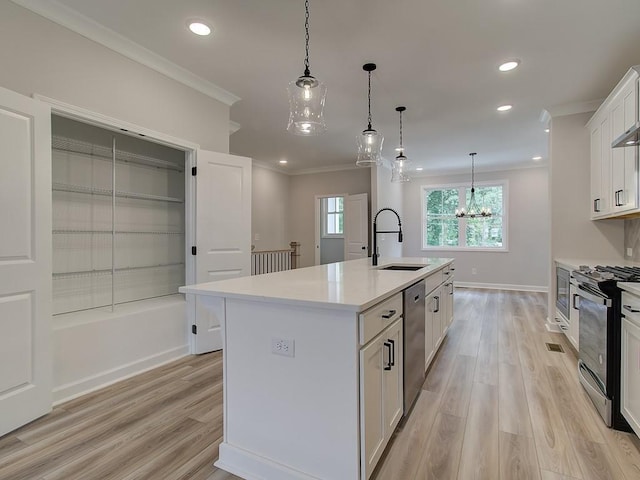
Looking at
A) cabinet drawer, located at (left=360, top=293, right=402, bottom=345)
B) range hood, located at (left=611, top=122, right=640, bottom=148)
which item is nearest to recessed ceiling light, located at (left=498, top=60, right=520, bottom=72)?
range hood, located at (left=611, top=122, right=640, bottom=148)

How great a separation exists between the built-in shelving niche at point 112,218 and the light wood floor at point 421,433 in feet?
3.21

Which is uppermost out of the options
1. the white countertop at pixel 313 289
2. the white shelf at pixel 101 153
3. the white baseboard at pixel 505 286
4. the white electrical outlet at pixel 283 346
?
the white shelf at pixel 101 153

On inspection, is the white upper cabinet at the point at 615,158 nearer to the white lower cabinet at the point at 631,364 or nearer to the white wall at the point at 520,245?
the white lower cabinet at the point at 631,364

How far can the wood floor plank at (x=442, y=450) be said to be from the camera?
66.9 inches

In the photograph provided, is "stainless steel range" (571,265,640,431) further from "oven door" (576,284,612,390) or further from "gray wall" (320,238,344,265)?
"gray wall" (320,238,344,265)

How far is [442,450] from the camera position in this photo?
188cm

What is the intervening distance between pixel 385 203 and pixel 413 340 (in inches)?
200

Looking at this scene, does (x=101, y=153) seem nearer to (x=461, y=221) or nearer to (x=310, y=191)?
(x=310, y=191)

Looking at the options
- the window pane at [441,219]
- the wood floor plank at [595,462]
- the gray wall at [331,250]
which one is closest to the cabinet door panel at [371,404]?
the wood floor plank at [595,462]

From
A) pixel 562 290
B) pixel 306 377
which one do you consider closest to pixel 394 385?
pixel 306 377

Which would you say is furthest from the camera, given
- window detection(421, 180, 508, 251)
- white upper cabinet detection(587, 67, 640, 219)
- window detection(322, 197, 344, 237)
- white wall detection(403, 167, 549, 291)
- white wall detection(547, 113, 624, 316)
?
window detection(322, 197, 344, 237)

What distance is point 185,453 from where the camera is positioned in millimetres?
1857

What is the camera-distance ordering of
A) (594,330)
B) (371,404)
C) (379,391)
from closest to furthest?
(371,404) → (379,391) → (594,330)

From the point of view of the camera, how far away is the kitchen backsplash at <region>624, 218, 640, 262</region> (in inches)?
137
